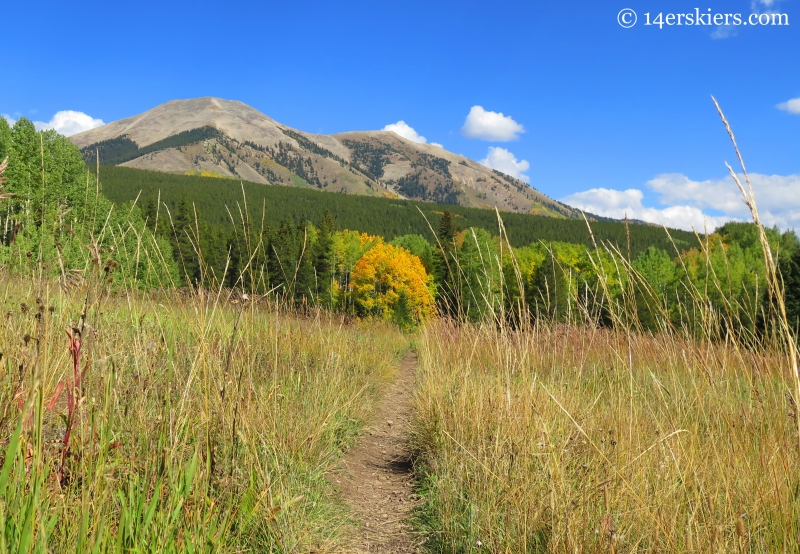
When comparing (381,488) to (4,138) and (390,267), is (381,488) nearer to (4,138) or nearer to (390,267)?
(4,138)

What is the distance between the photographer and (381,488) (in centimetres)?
357

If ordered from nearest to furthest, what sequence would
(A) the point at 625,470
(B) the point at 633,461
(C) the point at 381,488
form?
(B) the point at 633,461 → (A) the point at 625,470 → (C) the point at 381,488

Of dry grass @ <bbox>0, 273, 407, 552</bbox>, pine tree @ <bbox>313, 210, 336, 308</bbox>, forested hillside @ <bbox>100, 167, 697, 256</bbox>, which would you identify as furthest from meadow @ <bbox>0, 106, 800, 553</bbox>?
forested hillside @ <bbox>100, 167, 697, 256</bbox>

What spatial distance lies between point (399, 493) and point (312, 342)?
2517 millimetres

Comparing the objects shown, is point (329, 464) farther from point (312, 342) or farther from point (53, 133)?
point (53, 133)

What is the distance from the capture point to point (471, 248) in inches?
1137

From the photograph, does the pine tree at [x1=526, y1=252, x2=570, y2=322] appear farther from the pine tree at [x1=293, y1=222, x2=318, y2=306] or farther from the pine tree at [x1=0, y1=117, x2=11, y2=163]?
the pine tree at [x1=0, y1=117, x2=11, y2=163]

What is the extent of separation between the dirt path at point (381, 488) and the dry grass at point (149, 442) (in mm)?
161

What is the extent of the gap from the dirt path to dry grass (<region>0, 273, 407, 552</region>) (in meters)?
0.16

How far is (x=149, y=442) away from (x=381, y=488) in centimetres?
203

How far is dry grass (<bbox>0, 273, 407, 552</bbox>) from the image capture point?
1.34 m

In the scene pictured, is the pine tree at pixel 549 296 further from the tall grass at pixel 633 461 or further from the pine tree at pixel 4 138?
the pine tree at pixel 4 138

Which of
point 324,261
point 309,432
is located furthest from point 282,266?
point 324,261

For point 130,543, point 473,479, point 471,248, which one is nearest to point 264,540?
point 130,543
